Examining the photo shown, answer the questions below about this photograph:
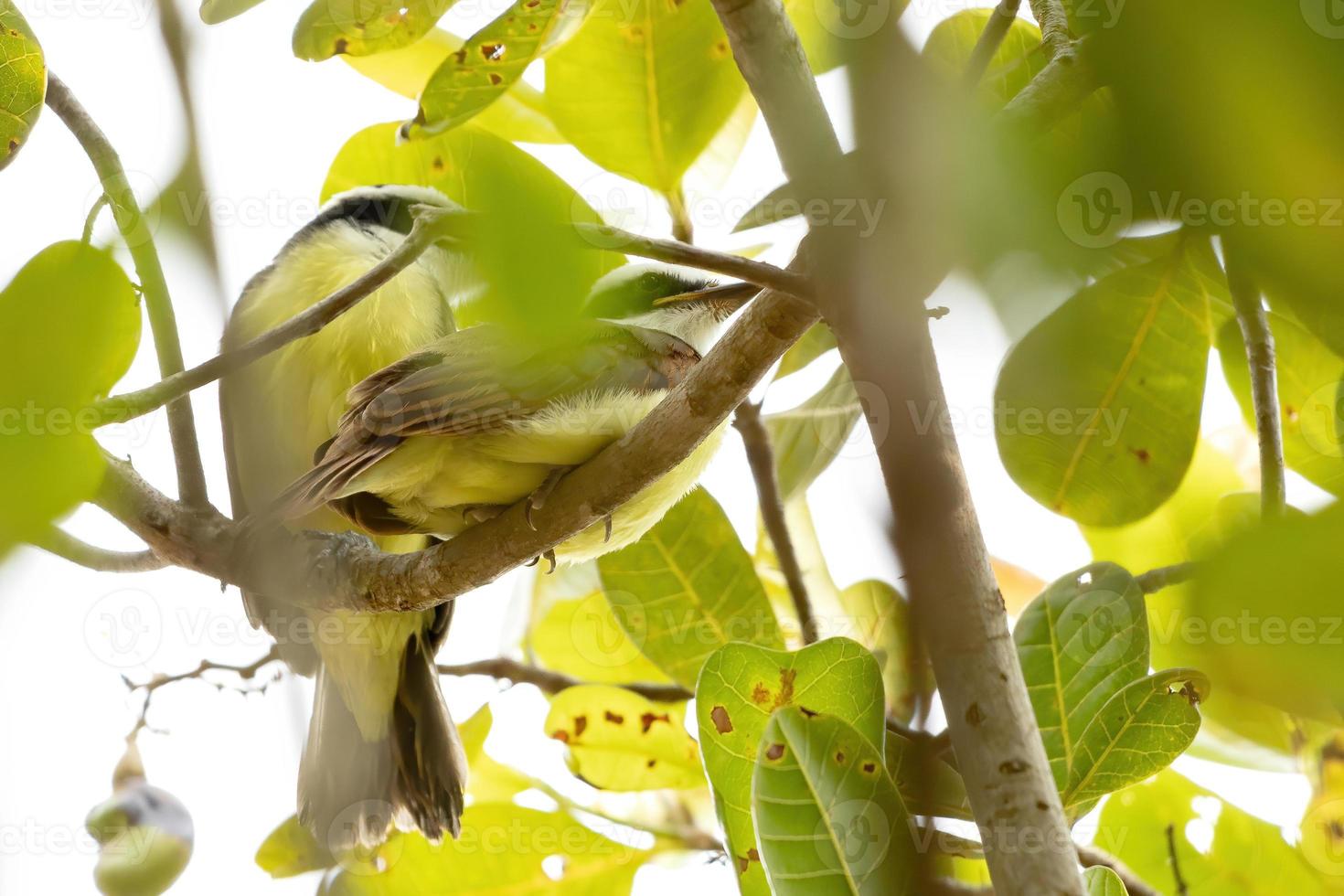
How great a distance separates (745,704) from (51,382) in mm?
1042

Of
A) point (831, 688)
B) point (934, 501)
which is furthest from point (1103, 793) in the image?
point (934, 501)

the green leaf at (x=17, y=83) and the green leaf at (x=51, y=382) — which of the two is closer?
the green leaf at (x=51, y=382)

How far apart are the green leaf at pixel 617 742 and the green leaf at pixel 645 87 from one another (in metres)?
0.85

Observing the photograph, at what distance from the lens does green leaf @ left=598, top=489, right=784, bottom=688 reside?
191cm

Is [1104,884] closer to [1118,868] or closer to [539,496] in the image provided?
[1118,868]

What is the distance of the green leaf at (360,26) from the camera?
4.59 feet

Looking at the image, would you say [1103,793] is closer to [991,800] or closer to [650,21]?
[991,800]

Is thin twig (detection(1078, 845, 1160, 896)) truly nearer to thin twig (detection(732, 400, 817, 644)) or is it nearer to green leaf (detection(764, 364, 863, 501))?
thin twig (detection(732, 400, 817, 644))

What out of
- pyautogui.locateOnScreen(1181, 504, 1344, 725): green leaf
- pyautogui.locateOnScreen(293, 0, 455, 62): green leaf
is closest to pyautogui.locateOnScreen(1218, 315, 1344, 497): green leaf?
pyautogui.locateOnScreen(1181, 504, 1344, 725): green leaf

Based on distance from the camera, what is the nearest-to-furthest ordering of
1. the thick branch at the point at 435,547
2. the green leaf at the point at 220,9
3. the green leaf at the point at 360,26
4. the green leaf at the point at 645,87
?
the thick branch at the point at 435,547, the green leaf at the point at 220,9, the green leaf at the point at 360,26, the green leaf at the point at 645,87

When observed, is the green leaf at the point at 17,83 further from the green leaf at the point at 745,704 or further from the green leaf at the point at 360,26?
the green leaf at the point at 745,704

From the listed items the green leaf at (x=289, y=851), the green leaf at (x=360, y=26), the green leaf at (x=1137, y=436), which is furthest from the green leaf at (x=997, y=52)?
the green leaf at (x=289, y=851)

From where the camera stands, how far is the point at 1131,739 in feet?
4.10

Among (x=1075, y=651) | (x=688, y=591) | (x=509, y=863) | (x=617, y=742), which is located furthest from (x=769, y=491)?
(x=509, y=863)
